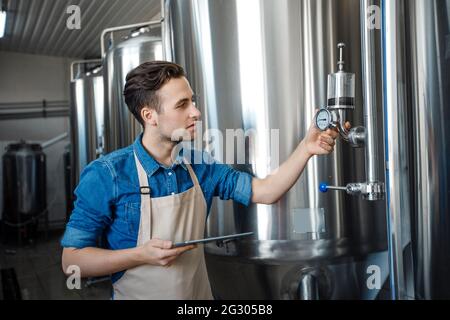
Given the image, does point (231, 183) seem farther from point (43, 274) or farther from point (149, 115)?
point (43, 274)

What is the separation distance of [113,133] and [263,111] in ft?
6.72

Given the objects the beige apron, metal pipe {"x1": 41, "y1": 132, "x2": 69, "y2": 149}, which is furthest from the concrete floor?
the beige apron

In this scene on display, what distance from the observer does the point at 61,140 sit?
702cm

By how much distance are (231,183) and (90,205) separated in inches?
17.7

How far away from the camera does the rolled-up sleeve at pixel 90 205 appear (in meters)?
1.25

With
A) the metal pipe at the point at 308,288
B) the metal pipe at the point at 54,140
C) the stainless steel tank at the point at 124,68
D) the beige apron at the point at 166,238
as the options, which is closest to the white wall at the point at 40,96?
the metal pipe at the point at 54,140

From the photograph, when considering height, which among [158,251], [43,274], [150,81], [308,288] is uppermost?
[150,81]

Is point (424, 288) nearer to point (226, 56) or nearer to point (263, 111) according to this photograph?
point (263, 111)

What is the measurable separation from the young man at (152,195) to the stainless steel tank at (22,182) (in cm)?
522

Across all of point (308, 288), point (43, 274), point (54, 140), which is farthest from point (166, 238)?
point (54, 140)

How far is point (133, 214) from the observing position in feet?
4.28

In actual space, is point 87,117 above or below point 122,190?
above

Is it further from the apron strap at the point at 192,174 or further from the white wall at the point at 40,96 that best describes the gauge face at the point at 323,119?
the white wall at the point at 40,96
